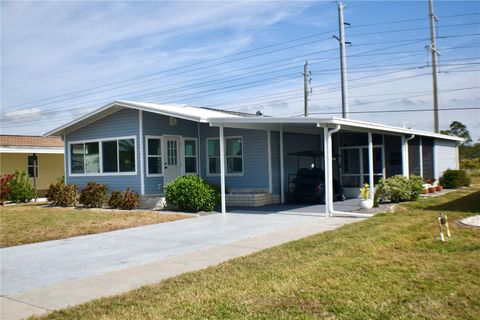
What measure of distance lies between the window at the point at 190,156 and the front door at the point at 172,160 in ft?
1.25

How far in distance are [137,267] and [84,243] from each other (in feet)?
9.98

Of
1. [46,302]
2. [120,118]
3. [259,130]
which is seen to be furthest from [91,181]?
[46,302]

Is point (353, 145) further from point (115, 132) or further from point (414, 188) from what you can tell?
point (115, 132)

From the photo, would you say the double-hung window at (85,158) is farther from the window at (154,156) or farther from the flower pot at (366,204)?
the flower pot at (366,204)

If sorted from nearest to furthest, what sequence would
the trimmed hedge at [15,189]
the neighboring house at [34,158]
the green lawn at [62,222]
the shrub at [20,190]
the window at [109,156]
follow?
the green lawn at [62,222], the window at [109,156], the trimmed hedge at [15,189], the shrub at [20,190], the neighboring house at [34,158]

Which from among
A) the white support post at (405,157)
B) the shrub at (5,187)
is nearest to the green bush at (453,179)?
the white support post at (405,157)

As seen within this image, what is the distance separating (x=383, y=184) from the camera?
16.4 m

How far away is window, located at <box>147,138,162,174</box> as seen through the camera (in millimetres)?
17078

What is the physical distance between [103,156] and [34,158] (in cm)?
951

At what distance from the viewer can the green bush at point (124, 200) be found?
54.1 ft

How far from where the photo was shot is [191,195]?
15.0 meters

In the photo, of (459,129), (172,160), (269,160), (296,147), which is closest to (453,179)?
(296,147)

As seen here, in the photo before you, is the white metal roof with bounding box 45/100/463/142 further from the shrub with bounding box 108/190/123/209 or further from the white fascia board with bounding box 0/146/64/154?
the white fascia board with bounding box 0/146/64/154

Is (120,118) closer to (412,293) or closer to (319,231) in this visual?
(319,231)
